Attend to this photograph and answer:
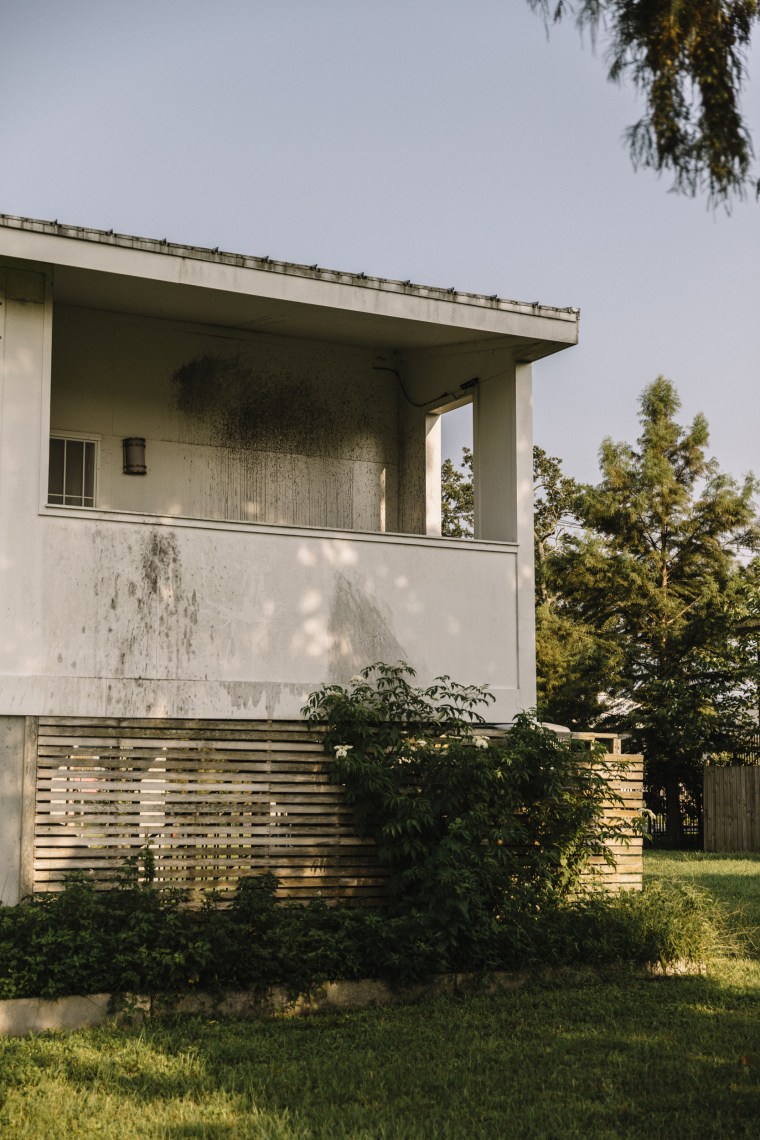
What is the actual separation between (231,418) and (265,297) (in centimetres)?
233

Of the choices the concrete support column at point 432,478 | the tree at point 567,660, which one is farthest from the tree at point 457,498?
the concrete support column at point 432,478

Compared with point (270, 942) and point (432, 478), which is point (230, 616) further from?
point (432, 478)

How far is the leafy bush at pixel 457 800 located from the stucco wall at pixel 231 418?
2.66m

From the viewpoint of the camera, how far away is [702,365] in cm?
3328

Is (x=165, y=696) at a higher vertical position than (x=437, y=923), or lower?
higher

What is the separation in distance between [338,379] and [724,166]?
8.48 m

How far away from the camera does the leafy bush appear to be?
10.4 meters

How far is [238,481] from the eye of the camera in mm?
13555

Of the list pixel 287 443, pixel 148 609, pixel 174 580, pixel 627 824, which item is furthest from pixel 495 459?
pixel 148 609

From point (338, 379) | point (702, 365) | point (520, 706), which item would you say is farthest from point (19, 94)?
point (702, 365)

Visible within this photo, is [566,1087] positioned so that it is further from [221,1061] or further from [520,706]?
[520,706]

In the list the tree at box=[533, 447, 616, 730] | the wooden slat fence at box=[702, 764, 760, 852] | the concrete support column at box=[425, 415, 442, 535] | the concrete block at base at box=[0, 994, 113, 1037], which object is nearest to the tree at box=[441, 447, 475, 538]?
the tree at box=[533, 447, 616, 730]

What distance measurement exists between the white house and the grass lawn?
104 inches

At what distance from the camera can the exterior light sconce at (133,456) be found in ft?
42.6
